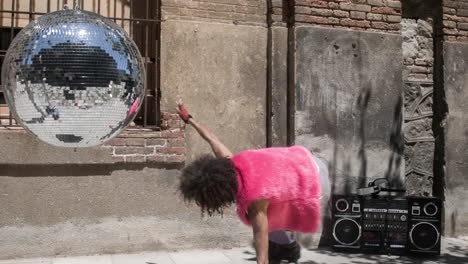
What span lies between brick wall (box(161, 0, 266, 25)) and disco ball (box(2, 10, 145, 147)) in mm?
3529

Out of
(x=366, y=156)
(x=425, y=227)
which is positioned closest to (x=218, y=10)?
(x=366, y=156)

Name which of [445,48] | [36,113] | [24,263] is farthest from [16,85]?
[445,48]

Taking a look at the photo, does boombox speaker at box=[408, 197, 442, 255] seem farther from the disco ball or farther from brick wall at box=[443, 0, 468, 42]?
the disco ball

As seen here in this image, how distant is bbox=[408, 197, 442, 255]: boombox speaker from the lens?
18.4ft

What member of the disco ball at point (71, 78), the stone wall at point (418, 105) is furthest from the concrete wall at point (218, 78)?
the disco ball at point (71, 78)

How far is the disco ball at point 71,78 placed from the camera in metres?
2.09

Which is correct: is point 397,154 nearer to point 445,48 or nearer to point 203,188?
point 445,48

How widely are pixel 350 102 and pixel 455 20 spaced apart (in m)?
1.99

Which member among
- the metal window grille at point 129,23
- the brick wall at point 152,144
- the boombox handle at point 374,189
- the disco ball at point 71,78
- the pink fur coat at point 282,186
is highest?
the metal window grille at point 129,23

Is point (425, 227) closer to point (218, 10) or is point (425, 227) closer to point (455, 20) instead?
point (455, 20)

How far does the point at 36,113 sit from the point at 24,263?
3454 mm

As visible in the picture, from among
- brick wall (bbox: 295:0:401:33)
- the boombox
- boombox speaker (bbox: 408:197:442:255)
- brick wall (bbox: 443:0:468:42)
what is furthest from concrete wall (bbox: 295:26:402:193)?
brick wall (bbox: 443:0:468:42)

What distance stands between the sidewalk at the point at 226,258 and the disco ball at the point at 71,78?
321 centimetres

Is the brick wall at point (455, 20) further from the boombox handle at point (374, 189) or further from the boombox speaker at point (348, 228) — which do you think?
the boombox speaker at point (348, 228)
